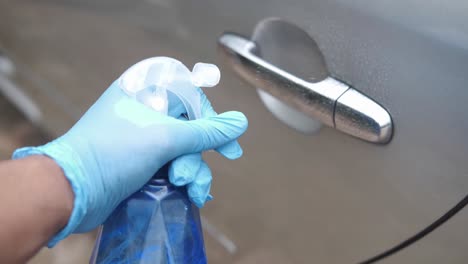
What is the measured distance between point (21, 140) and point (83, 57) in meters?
0.98

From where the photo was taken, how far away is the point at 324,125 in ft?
3.13

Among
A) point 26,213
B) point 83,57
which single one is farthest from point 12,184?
point 83,57

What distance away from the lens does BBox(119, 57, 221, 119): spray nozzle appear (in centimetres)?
85

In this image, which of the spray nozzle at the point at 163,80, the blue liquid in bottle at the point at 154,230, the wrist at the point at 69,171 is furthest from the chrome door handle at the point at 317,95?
the wrist at the point at 69,171

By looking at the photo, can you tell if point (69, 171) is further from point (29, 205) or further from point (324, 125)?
point (324, 125)

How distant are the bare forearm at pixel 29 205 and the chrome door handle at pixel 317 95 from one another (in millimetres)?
394

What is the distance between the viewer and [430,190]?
2.80ft

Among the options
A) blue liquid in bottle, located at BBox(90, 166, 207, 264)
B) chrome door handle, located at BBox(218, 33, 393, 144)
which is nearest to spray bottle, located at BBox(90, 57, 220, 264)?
blue liquid in bottle, located at BBox(90, 166, 207, 264)

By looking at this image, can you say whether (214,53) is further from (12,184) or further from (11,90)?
(11,90)

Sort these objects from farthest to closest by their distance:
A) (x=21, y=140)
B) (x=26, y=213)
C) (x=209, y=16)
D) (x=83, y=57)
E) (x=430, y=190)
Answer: (x=21, y=140), (x=83, y=57), (x=209, y=16), (x=430, y=190), (x=26, y=213)

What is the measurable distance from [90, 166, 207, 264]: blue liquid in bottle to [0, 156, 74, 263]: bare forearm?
96 mm

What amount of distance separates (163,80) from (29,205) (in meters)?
0.26

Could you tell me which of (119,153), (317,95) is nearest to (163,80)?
(119,153)

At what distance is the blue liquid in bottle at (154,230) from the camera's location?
0.82 m
